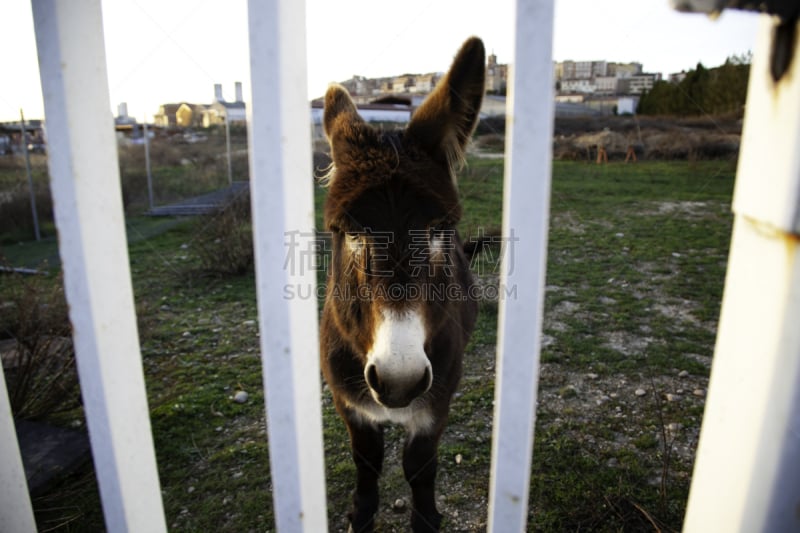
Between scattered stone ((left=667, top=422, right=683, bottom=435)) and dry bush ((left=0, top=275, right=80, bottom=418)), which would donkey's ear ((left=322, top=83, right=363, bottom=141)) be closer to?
dry bush ((left=0, top=275, right=80, bottom=418))

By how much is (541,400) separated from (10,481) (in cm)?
313

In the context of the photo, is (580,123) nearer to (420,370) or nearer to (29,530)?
(420,370)

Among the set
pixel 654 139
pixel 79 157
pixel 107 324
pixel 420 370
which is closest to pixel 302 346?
pixel 107 324

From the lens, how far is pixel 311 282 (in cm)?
92

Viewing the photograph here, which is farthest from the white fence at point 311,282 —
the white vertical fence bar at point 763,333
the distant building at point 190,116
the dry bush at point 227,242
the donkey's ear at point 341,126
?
the distant building at point 190,116

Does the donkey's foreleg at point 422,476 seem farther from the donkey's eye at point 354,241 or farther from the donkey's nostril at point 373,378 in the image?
the donkey's eye at point 354,241

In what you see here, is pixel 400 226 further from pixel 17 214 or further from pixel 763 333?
pixel 17 214

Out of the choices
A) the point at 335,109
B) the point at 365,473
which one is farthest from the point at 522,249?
the point at 365,473

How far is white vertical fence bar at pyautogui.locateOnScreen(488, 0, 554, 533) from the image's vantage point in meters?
0.64

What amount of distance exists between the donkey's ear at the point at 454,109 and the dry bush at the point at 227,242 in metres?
4.72

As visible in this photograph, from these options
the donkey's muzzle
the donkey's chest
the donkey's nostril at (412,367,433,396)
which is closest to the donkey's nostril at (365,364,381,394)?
the donkey's muzzle

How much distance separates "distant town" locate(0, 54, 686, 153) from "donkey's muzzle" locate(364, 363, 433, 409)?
2.88ft

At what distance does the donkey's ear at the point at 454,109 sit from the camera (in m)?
1.54

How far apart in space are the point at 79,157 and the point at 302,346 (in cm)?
54
